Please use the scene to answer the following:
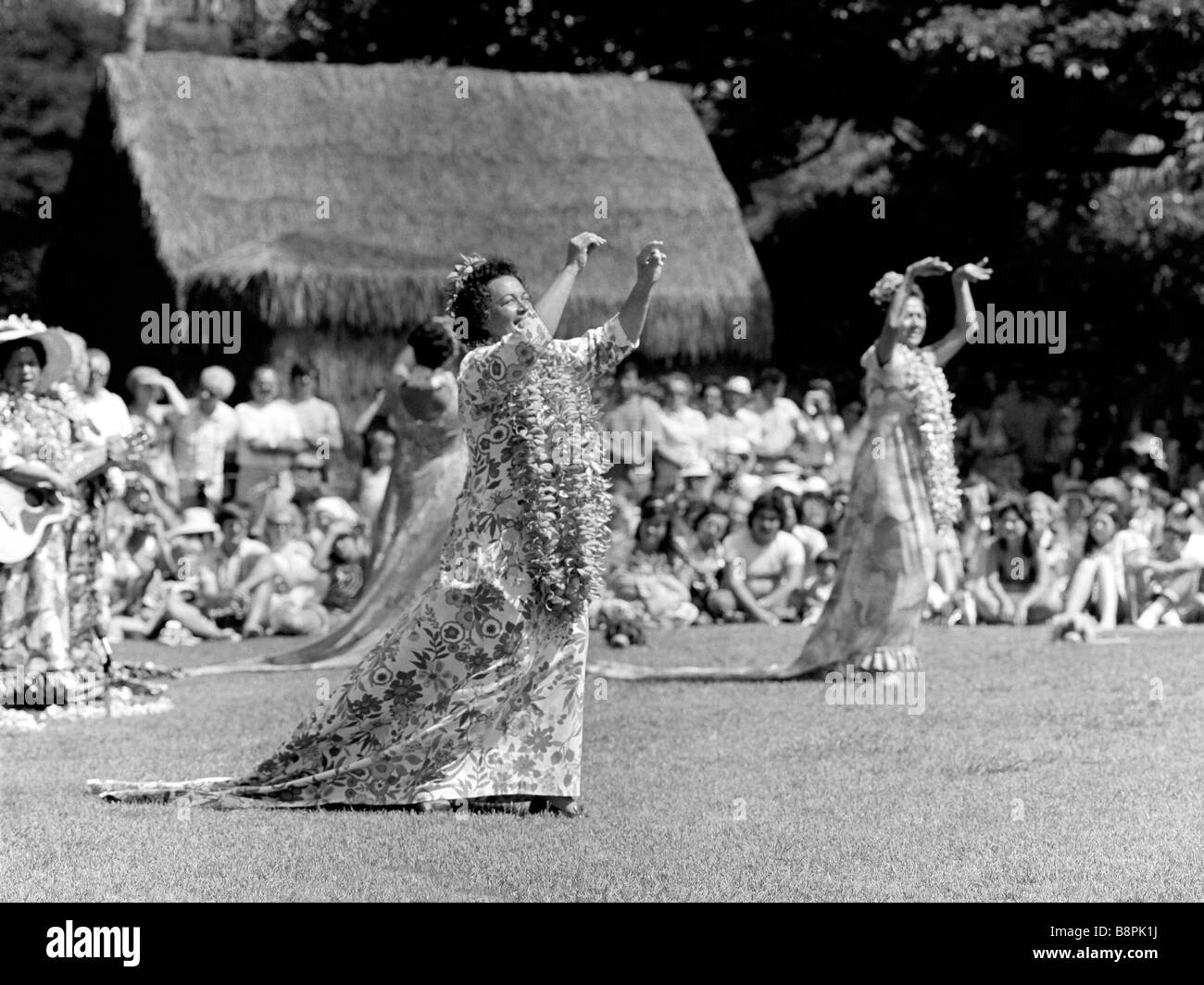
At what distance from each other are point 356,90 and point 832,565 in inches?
374

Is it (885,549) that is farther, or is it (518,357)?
(885,549)

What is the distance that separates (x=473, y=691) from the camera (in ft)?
27.1

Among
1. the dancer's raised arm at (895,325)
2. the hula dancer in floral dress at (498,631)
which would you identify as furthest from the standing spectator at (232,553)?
the hula dancer in floral dress at (498,631)

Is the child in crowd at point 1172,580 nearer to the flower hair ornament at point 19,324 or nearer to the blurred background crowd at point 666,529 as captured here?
the blurred background crowd at point 666,529

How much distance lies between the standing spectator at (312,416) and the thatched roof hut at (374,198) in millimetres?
1787

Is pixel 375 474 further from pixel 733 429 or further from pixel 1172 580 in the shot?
pixel 1172 580

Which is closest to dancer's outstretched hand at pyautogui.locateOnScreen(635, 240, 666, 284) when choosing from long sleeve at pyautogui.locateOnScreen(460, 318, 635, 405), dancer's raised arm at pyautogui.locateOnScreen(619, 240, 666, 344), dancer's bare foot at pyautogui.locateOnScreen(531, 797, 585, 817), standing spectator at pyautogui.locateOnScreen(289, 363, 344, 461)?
dancer's raised arm at pyautogui.locateOnScreen(619, 240, 666, 344)

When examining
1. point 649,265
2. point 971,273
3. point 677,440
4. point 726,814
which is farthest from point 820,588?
point 649,265

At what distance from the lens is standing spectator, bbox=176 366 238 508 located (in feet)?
54.3

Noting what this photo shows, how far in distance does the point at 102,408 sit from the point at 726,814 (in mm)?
5312

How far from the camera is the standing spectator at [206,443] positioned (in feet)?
54.3

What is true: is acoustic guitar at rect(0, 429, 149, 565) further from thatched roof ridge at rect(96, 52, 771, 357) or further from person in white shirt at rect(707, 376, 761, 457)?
thatched roof ridge at rect(96, 52, 771, 357)
